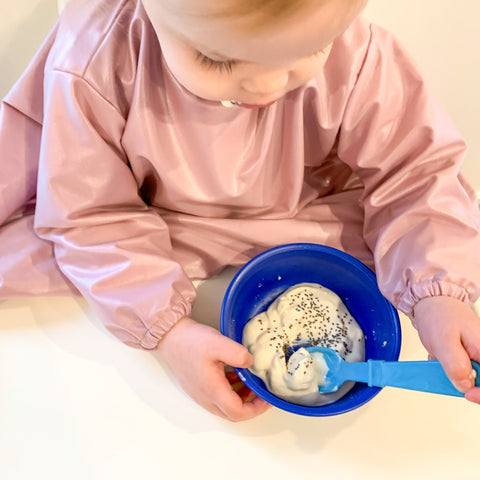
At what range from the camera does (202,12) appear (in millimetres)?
328

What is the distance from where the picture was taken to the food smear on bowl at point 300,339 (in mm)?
604

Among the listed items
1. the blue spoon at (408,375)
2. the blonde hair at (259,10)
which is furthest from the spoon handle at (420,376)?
the blonde hair at (259,10)

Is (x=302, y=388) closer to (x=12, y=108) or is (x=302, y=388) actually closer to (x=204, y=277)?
(x=204, y=277)

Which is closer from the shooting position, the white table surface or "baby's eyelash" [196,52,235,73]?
"baby's eyelash" [196,52,235,73]

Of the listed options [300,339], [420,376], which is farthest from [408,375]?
[300,339]

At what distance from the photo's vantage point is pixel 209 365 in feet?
1.95

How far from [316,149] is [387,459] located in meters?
0.38

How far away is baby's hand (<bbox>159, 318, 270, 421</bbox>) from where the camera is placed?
0.59 metres

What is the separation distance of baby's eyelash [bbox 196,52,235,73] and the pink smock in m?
0.14

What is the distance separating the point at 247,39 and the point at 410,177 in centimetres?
38

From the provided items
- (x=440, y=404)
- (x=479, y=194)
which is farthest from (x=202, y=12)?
(x=479, y=194)

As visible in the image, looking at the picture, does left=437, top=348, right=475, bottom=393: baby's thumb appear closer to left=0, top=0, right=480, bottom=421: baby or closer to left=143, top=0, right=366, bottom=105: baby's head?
left=0, top=0, right=480, bottom=421: baby

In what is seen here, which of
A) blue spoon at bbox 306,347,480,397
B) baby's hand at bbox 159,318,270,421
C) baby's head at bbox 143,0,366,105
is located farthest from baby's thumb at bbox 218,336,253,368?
baby's head at bbox 143,0,366,105

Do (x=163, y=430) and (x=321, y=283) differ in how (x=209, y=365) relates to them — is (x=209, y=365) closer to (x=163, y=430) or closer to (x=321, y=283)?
(x=163, y=430)
